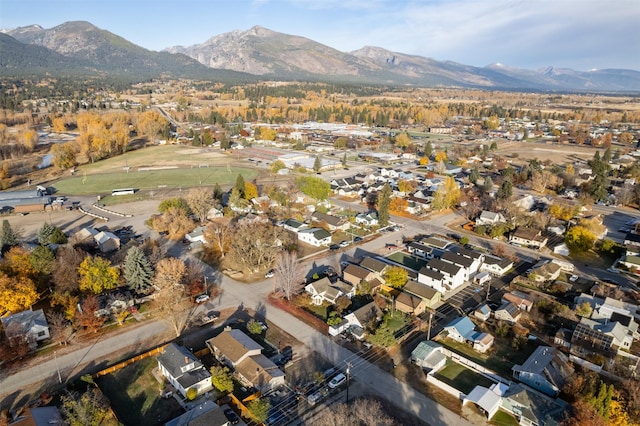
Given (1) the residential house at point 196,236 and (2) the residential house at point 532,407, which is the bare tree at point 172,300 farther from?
(2) the residential house at point 532,407

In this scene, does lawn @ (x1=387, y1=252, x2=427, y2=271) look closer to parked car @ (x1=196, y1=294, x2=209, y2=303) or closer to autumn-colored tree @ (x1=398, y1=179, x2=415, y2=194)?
parked car @ (x1=196, y1=294, x2=209, y2=303)

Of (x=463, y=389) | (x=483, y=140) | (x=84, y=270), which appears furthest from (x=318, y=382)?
(x=483, y=140)

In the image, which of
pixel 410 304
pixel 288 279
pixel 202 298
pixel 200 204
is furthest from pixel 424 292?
pixel 200 204

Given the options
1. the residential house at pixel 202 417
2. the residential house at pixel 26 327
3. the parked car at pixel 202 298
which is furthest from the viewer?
the parked car at pixel 202 298

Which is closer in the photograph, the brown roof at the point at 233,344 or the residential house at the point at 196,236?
the brown roof at the point at 233,344

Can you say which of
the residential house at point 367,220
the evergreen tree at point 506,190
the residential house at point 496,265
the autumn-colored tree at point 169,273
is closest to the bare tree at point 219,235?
the autumn-colored tree at point 169,273

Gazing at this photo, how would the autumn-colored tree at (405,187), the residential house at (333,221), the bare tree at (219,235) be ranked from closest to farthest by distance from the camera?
the bare tree at (219,235)
the residential house at (333,221)
the autumn-colored tree at (405,187)

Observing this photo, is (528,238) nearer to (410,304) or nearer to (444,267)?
(444,267)

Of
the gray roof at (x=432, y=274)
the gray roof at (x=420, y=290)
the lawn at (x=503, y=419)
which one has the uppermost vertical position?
the gray roof at (x=432, y=274)

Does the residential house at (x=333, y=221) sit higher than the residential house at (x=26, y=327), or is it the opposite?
the residential house at (x=333, y=221)
